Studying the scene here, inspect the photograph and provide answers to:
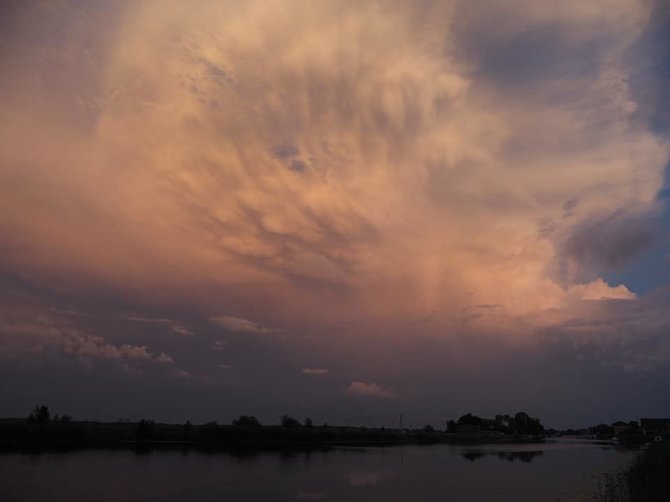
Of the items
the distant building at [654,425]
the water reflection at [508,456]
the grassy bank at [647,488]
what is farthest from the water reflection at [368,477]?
the distant building at [654,425]

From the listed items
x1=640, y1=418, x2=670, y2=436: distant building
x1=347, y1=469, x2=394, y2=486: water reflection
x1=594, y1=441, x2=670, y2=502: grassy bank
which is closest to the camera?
x1=594, y1=441, x2=670, y2=502: grassy bank

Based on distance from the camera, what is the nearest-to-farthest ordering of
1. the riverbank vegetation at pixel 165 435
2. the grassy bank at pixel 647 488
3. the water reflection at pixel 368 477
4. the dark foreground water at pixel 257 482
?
the grassy bank at pixel 647 488
the dark foreground water at pixel 257 482
the water reflection at pixel 368 477
the riverbank vegetation at pixel 165 435

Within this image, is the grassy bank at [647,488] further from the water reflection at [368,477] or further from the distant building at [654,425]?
the distant building at [654,425]

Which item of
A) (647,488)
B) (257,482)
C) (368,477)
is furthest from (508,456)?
(647,488)

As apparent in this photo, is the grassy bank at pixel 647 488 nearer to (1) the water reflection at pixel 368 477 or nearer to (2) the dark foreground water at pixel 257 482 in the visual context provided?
(2) the dark foreground water at pixel 257 482

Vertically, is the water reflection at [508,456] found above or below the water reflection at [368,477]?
above

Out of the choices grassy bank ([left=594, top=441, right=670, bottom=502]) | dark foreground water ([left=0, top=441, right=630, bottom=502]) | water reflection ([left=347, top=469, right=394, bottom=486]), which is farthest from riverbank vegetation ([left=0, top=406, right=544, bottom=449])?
grassy bank ([left=594, top=441, right=670, bottom=502])

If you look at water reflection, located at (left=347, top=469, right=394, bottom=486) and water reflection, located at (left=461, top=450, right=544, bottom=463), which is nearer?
water reflection, located at (left=347, top=469, right=394, bottom=486)

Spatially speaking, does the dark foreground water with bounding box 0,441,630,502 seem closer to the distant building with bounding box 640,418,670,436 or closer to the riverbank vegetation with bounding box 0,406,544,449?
the riverbank vegetation with bounding box 0,406,544,449

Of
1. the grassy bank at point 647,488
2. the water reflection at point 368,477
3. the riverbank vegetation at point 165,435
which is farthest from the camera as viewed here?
the riverbank vegetation at point 165,435

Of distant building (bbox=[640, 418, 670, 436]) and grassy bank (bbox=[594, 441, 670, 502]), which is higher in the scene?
distant building (bbox=[640, 418, 670, 436])

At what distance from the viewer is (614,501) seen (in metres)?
24.2

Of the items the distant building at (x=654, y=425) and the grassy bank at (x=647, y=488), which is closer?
the grassy bank at (x=647, y=488)

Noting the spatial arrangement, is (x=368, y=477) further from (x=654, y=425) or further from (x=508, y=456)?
(x=654, y=425)
